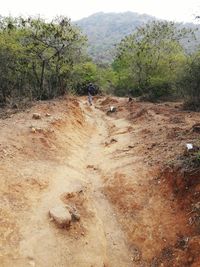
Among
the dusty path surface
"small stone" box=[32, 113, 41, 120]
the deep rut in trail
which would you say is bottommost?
the deep rut in trail

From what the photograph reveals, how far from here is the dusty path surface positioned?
8266 mm

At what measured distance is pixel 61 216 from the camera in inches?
356

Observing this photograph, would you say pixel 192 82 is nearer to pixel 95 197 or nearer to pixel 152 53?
pixel 152 53

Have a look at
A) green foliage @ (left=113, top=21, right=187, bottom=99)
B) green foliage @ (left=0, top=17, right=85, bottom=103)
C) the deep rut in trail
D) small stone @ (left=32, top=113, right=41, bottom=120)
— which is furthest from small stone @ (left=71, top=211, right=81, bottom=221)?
green foliage @ (left=113, top=21, right=187, bottom=99)

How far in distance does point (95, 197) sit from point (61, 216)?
2309mm

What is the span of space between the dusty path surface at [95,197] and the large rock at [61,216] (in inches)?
5.5

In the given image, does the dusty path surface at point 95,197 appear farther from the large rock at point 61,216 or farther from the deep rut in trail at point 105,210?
the large rock at point 61,216

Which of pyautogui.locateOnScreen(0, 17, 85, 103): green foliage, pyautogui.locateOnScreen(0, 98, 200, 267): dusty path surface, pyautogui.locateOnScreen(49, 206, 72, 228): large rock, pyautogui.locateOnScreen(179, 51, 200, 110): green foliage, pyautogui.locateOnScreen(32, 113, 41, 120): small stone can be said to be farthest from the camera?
pyautogui.locateOnScreen(0, 17, 85, 103): green foliage

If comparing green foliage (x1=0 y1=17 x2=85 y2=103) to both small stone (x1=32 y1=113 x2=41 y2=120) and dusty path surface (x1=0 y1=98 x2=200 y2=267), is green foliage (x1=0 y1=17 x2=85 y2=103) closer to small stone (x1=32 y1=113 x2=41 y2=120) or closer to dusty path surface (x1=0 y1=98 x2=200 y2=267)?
small stone (x1=32 y1=113 x2=41 y2=120)

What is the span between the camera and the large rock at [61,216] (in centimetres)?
891

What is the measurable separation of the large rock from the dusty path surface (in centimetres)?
14

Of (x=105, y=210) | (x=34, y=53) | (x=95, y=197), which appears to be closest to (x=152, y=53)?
(x=34, y=53)

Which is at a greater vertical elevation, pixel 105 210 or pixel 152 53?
pixel 152 53

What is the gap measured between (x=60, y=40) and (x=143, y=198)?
1721 centimetres
